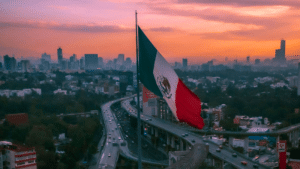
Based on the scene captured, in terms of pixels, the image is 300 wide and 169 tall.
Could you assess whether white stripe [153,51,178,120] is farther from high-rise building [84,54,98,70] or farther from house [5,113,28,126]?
high-rise building [84,54,98,70]

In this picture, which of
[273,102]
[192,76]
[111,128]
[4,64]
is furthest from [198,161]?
[192,76]

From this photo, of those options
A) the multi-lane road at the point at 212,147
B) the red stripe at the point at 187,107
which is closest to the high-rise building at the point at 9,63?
the multi-lane road at the point at 212,147

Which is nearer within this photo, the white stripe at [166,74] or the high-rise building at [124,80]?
the white stripe at [166,74]

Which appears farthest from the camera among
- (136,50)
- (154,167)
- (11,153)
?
(154,167)

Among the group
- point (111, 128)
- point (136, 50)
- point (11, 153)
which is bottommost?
point (111, 128)

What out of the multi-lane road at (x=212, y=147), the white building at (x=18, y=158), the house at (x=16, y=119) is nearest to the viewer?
the white building at (x=18, y=158)

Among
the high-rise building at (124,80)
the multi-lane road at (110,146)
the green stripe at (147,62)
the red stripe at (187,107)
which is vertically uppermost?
the green stripe at (147,62)

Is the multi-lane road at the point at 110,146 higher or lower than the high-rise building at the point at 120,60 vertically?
lower

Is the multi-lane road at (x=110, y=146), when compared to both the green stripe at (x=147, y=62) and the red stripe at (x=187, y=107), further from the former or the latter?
the green stripe at (x=147, y=62)

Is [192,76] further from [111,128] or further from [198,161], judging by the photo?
[198,161]
